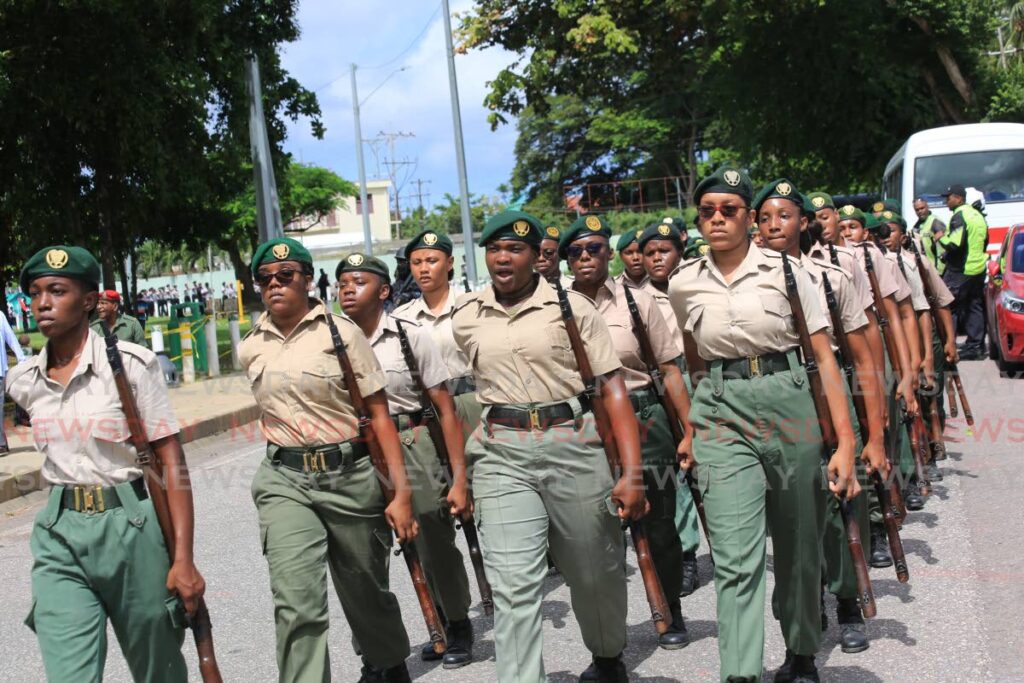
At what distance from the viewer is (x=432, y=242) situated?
6.38 meters

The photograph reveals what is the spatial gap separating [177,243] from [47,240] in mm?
9594

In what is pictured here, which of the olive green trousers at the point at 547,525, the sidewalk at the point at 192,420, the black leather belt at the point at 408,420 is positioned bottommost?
the sidewalk at the point at 192,420

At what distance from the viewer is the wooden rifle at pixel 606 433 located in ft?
14.3

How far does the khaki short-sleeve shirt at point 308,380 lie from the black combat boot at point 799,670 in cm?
181

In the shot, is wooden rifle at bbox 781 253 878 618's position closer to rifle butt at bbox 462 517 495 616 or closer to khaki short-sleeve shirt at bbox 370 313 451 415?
khaki short-sleeve shirt at bbox 370 313 451 415

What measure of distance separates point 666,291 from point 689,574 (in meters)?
1.43

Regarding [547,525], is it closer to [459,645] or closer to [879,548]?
[459,645]

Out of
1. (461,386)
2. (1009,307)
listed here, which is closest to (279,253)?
(461,386)

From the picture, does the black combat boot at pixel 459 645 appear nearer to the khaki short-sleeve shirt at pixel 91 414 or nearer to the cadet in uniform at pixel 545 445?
the cadet in uniform at pixel 545 445

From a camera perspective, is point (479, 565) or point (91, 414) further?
point (479, 565)

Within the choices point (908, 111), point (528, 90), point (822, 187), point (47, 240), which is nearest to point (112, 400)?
point (47, 240)

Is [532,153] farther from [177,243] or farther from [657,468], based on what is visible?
[657,468]

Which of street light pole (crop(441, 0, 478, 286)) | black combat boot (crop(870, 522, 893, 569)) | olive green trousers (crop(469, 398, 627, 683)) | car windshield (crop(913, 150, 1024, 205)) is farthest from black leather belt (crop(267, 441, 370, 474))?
street light pole (crop(441, 0, 478, 286))

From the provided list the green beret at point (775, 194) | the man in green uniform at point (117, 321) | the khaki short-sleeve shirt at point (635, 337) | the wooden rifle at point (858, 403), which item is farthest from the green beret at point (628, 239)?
the man in green uniform at point (117, 321)
